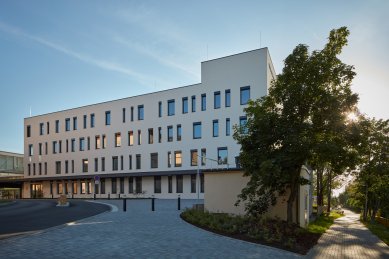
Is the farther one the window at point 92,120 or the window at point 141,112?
the window at point 92,120

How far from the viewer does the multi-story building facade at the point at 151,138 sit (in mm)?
43719

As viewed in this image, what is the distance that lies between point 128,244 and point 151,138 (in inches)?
1529

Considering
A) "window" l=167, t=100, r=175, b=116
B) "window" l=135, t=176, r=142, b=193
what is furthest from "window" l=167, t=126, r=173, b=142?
"window" l=135, t=176, r=142, b=193

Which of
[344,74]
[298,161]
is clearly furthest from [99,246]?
[344,74]

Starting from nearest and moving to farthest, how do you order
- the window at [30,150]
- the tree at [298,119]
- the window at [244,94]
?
the tree at [298,119], the window at [244,94], the window at [30,150]

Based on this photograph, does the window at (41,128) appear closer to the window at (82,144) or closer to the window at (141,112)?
the window at (82,144)

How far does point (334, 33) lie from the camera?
1677 cm

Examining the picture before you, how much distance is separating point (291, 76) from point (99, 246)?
11.0 metres

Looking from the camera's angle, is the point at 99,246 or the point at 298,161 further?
the point at 298,161

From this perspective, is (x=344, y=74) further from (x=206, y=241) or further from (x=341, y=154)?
(x=206, y=241)

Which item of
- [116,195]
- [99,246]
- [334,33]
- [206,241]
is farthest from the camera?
[116,195]

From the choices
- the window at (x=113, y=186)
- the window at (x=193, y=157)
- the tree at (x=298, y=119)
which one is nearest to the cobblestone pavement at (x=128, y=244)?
the tree at (x=298, y=119)

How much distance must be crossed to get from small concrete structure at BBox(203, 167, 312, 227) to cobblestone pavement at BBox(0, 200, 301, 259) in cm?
Result: 421

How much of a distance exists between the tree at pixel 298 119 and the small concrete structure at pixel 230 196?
2.91ft
